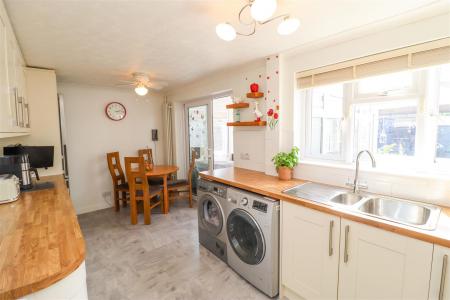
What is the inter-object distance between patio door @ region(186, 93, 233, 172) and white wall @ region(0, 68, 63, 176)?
7.06 feet

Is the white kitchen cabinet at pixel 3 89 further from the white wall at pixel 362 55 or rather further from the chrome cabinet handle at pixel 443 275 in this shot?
the chrome cabinet handle at pixel 443 275

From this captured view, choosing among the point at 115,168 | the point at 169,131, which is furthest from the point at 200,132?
the point at 115,168

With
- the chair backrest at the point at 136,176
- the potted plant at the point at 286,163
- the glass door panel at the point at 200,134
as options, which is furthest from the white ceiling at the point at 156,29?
the glass door panel at the point at 200,134

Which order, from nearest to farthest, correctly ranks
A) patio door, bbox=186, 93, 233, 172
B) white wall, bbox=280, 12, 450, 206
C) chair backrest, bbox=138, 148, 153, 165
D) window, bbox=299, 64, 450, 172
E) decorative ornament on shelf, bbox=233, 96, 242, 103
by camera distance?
white wall, bbox=280, 12, 450, 206
window, bbox=299, 64, 450, 172
decorative ornament on shelf, bbox=233, 96, 242, 103
patio door, bbox=186, 93, 233, 172
chair backrest, bbox=138, 148, 153, 165

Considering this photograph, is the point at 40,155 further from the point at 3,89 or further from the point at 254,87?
the point at 254,87

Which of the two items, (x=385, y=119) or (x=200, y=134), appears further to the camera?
(x=200, y=134)

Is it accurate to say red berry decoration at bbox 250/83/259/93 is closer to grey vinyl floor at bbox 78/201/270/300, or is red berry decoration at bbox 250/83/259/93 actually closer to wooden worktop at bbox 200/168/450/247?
wooden worktop at bbox 200/168/450/247

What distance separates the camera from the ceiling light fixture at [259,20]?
108 centimetres

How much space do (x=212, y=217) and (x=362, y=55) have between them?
7.00 ft

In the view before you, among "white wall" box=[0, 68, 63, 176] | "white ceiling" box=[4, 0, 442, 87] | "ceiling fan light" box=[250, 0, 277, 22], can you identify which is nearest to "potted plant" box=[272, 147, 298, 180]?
"white ceiling" box=[4, 0, 442, 87]

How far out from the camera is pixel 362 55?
182cm

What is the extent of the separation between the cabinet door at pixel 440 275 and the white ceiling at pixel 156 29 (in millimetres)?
1493

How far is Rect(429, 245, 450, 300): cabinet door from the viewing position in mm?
1056

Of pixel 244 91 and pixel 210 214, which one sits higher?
pixel 244 91
